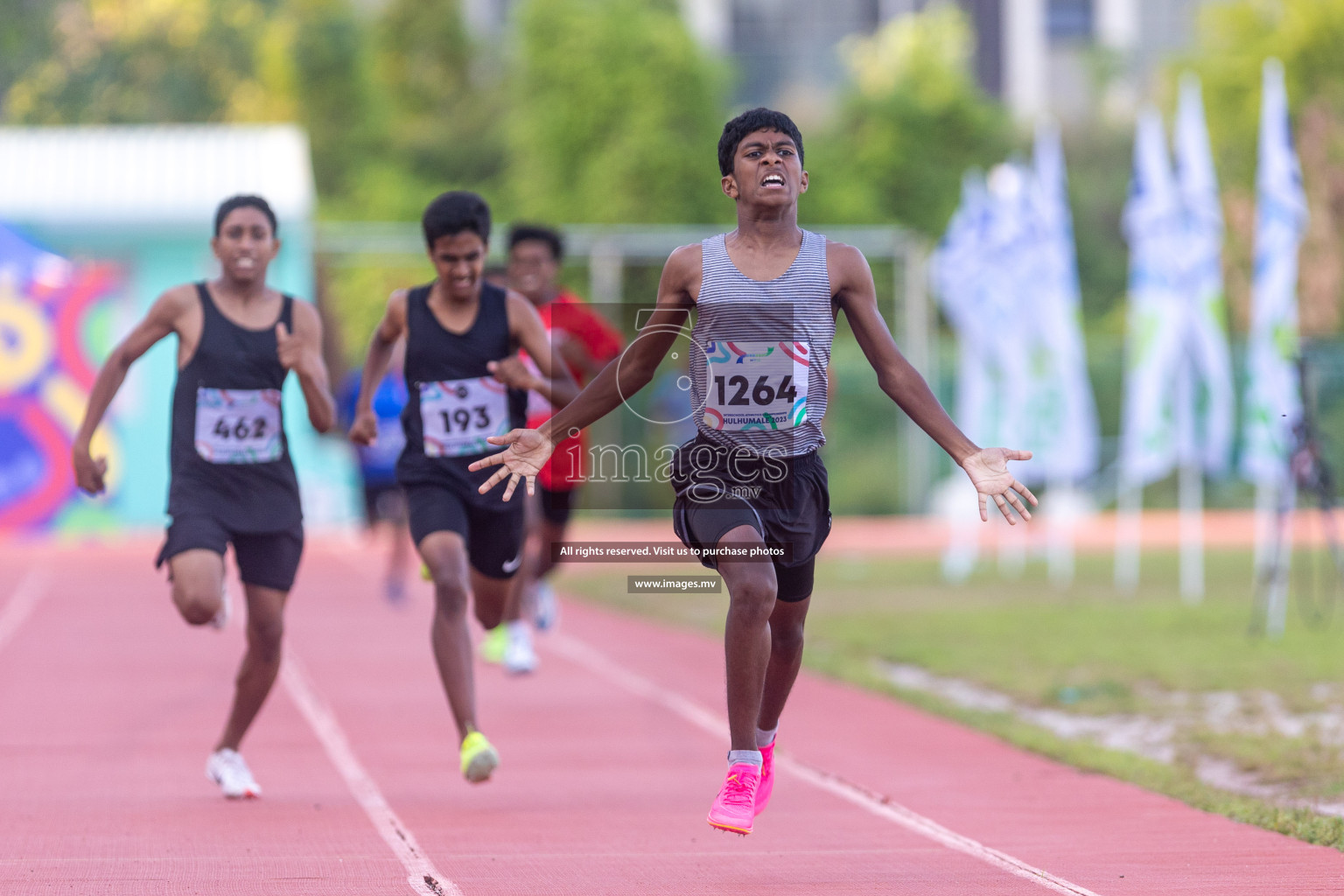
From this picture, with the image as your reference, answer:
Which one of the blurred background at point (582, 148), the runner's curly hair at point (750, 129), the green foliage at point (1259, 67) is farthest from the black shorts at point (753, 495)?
the green foliage at point (1259, 67)

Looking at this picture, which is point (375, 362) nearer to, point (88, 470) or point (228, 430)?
point (228, 430)

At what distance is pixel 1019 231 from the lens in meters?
17.5

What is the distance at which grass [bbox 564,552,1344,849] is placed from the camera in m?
7.82

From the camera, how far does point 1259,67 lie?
40.2 metres

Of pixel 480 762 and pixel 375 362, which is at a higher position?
pixel 375 362

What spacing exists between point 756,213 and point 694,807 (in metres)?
2.49

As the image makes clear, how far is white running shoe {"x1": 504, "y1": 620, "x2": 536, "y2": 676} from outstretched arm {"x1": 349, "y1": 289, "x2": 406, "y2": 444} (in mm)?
2663

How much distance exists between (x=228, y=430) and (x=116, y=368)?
48 centimetres

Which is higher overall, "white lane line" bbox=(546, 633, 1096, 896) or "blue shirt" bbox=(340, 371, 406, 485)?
"blue shirt" bbox=(340, 371, 406, 485)

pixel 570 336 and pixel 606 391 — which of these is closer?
pixel 606 391

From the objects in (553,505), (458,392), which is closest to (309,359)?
(458,392)

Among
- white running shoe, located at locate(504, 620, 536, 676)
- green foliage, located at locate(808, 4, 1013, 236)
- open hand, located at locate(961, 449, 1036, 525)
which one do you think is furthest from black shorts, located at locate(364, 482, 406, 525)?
green foliage, located at locate(808, 4, 1013, 236)

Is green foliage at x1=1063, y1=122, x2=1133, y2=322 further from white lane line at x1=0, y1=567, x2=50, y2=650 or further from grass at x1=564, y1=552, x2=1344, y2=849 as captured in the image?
white lane line at x1=0, y1=567, x2=50, y2=650

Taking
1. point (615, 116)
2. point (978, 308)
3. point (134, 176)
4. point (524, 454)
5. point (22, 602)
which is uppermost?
point (615, 116)
